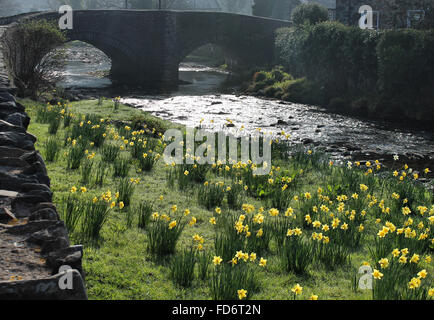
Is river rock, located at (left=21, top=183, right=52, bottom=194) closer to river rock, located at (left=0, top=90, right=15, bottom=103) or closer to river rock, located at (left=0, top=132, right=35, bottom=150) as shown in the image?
river rock, located at (left=0, top=132, right=35, bottom=150)

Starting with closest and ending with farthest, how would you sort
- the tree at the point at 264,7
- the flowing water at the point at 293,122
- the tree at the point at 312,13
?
1. the flowing water at the point at 293,122
2. the tree at the point at 312,13
3. the tree at the point at 264,7

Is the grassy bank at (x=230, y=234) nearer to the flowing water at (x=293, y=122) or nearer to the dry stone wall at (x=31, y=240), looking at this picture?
the dry stone wall at (x=31, y=240)

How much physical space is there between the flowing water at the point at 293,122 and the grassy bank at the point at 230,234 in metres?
2.84

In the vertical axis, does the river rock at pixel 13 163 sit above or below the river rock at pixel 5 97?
below

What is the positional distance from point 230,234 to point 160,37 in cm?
3276

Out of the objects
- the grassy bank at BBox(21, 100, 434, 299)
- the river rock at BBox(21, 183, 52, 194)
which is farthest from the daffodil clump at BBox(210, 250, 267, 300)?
the river rock at BBox(21, 183, 52, 194)

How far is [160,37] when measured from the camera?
3662 cm

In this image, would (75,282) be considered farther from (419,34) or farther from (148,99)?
(148,99)

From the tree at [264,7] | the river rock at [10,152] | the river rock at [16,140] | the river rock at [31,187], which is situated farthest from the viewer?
the tree at [264,7]

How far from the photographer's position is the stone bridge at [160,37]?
33688mm

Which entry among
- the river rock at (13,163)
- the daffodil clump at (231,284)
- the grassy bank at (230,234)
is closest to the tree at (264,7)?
the grassy bank at (230,234)

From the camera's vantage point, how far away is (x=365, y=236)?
6535mm

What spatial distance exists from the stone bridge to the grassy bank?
77.0 ft

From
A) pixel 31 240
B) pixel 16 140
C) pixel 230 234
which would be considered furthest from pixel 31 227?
pixel 16 140
